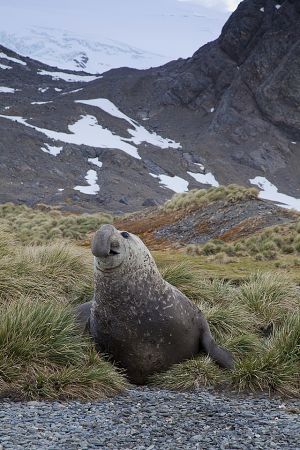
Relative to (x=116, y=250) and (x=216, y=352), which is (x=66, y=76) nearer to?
(x=216, y=352)

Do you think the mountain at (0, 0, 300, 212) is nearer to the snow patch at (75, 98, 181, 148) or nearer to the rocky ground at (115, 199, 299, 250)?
the snow patch at (75, 98, 181, 148)

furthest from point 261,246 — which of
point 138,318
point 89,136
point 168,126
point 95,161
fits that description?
point 168,126

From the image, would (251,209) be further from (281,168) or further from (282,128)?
(282,128)

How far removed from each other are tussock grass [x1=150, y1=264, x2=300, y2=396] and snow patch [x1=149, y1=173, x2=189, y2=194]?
83419mm

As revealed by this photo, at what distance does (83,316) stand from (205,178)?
9497cm

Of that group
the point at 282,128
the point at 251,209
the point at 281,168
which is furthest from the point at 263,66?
the point at 251,209

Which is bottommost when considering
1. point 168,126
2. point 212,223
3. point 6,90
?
point 6,90

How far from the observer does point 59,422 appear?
220 inches

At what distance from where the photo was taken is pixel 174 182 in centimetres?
9812

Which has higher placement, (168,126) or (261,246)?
(261,246)

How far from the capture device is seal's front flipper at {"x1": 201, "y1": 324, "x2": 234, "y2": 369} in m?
7.63

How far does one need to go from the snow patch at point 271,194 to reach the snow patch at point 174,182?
12.0 meters

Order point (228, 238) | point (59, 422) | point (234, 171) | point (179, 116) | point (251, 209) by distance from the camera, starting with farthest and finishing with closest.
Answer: point (179, 116) → point (234, 171) → point (251, 209) → point (228, 238) → point (59, 422)

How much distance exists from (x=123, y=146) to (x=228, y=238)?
8732cm
